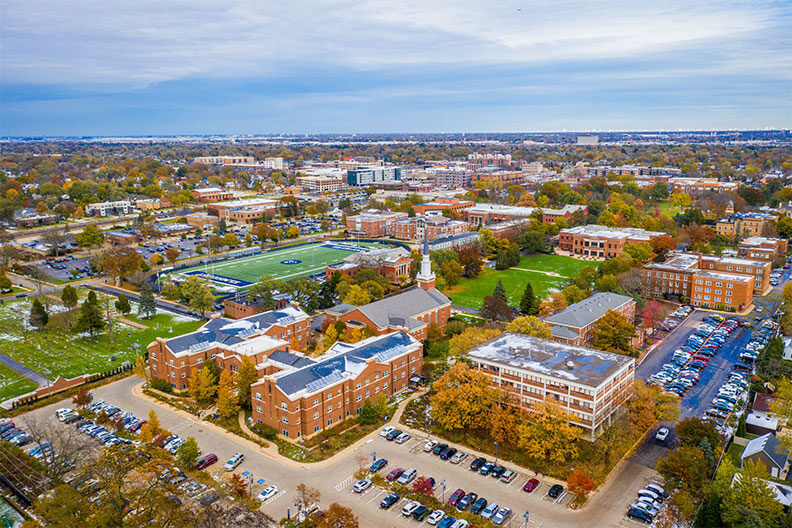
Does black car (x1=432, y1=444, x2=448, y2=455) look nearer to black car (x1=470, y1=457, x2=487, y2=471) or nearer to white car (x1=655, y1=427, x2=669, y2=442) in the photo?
black car (x1=470, y1=457, x2=487, y2=471)

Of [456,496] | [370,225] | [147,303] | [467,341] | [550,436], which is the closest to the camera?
[456,496]

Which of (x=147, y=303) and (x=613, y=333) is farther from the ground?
(x=613, y=333)

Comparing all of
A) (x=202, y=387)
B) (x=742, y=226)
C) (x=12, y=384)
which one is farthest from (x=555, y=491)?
(x=742, y=226)

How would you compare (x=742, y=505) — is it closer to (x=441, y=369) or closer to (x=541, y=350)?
(x=541, y=350)

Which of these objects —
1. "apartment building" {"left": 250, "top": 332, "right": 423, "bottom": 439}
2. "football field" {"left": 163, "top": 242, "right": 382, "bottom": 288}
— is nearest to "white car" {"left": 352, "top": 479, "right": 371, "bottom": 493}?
"apartment building" {"left": 250, "top": 332, "right": 423, "bottom": 439}

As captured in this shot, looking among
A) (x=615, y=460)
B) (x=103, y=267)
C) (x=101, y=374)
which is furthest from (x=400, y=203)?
(x=615, y=460)

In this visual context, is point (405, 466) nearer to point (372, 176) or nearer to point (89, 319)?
point (89, 319)

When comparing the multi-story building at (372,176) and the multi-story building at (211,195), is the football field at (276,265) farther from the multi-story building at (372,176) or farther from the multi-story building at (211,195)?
the multi-story building at (372,176)
